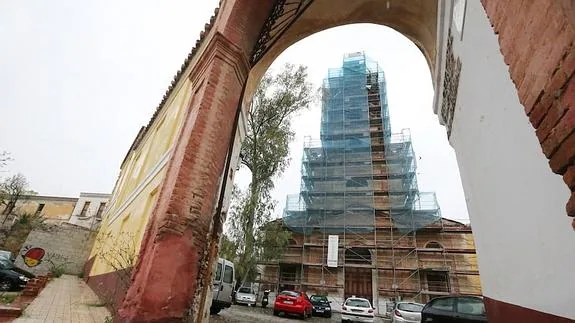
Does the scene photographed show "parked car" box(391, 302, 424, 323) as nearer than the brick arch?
No

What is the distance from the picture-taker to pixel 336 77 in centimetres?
3197

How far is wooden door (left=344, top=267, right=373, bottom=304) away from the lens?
2156cm

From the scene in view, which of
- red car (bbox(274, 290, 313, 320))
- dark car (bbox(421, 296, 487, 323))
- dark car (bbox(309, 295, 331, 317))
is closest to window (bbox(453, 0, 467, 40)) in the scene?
dark car (bbox(421, 296, 487, 323))

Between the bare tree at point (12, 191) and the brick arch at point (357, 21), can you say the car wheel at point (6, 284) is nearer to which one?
the brick arch at point (357, 21)

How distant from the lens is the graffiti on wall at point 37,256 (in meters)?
17.1

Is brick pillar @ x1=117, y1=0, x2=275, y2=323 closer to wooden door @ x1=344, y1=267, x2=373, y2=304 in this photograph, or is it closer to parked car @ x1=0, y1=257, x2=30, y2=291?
parked car @ x1=0, y1=257, x2=30, y2=291

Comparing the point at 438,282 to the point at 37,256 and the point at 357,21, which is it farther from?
the point at 37,256

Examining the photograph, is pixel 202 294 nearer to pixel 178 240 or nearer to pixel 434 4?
pixel 178 240

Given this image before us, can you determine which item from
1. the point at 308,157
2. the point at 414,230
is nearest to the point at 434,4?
the point at 414,230

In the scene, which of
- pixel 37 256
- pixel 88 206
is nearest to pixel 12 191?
pixel 88 206

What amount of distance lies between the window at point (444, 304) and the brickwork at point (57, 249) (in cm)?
1960

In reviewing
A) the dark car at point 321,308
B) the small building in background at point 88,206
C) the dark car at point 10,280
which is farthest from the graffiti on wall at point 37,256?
the small building in background at point 88,206

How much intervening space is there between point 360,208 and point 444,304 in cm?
1606

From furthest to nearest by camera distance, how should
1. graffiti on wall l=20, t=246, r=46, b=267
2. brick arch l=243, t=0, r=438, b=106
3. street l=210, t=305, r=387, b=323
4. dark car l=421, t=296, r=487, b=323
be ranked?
graffiti on wall l=20, t=246, r=46, b=267, street l=210, t=305, r=387, b=323, dark car l=421, t=296, r=487, b=323, brick arch l=243, t=0, r=438, b=106
